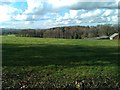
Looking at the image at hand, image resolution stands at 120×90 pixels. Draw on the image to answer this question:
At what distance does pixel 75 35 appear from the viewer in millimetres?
34000

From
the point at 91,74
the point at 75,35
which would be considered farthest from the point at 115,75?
the point at 75,35

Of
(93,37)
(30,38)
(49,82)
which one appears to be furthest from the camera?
(93,37)

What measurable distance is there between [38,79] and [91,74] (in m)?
1.85

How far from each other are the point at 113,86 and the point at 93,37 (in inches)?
1201

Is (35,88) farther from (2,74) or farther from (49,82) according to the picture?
(2,74)

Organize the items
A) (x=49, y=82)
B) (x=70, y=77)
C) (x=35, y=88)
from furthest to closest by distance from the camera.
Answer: (x=70, y=77) → (x=49, y=82) → (x=35, y=88)

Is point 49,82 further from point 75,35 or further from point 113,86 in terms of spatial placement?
point 75,35

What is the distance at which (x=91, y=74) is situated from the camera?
27.9 ft

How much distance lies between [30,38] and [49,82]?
1752 cm

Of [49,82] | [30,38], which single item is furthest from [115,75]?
[30,38]

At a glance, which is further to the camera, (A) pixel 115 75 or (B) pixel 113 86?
(A) pixel 115 75

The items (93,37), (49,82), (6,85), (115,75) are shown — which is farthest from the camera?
(93,37)

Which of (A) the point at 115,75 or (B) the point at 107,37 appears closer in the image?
(A) the point at 115,75

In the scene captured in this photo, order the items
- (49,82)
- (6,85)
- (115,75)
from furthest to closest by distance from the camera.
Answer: (115,75)
(49,82)
(6,85)
